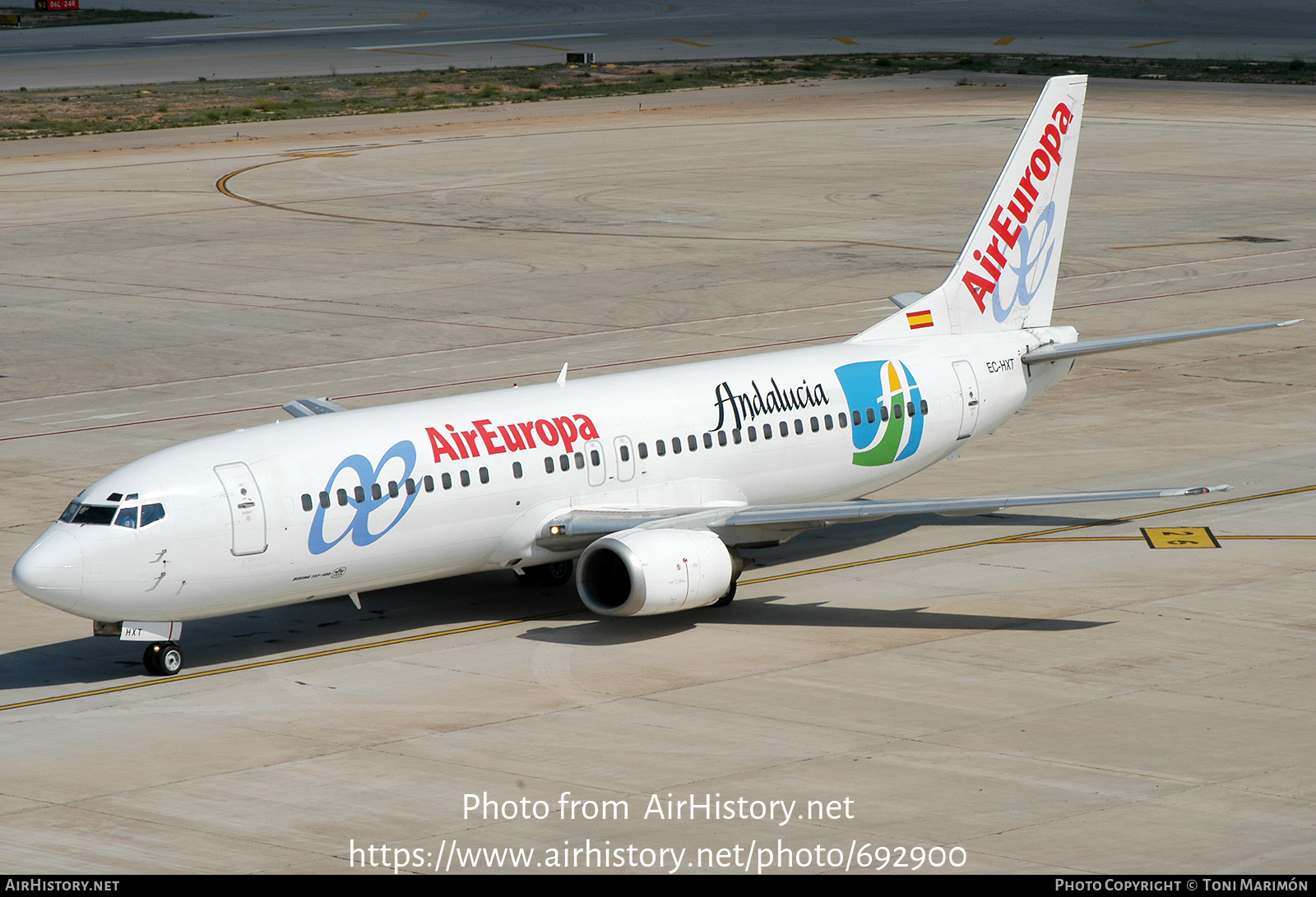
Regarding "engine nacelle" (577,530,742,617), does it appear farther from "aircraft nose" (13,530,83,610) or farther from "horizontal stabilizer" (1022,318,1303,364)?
"horizontal stabilizer" (1022,318,1303,364)

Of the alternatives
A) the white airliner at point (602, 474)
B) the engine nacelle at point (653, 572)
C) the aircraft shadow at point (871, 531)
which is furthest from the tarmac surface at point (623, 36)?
the engine nacelle at point (653, 572)

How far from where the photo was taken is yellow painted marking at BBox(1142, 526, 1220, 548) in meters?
34.7

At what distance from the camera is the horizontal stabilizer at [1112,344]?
114ft

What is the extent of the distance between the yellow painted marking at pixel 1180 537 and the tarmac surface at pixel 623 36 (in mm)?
107117

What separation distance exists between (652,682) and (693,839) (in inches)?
254

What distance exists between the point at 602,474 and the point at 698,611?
292 centimetres

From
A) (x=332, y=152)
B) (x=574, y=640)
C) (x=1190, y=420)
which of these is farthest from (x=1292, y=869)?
(x=332, y=152)

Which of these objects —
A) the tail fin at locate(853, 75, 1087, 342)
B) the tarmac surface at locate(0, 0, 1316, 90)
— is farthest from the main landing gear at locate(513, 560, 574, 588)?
the tarmac surface at locate(0, 0, 1316, 90)

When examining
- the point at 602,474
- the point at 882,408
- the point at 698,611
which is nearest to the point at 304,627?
the point at 602,474

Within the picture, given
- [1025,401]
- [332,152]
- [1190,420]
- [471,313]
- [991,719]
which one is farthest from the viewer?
[332,152]

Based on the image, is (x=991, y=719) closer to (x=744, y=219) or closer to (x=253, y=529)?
(x=253, y=529)

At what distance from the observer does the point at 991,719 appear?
25.2m

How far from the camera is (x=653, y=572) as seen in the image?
1137 inches

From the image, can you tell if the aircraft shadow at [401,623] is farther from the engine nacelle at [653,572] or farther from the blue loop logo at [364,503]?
the blue loop logo at [364,503]
